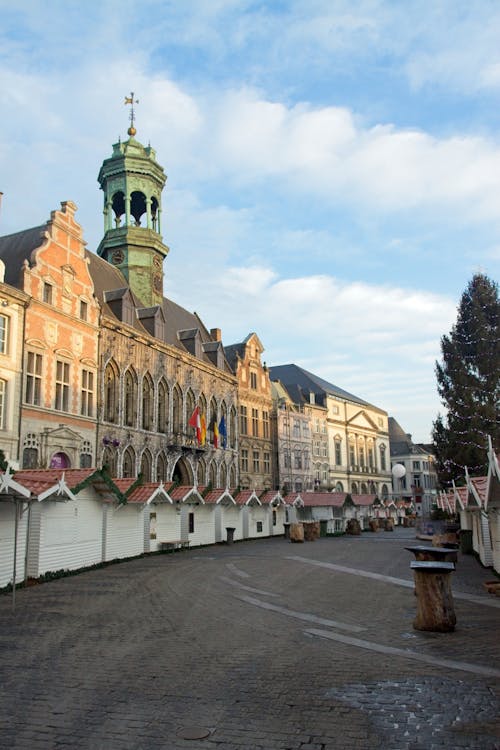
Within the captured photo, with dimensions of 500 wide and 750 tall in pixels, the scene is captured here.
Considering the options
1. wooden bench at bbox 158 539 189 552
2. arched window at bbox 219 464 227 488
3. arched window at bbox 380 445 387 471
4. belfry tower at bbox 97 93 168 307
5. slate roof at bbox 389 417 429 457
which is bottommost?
wooden bench at bbox 158 539 189 552

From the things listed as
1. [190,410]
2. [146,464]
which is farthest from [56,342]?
[190,410]

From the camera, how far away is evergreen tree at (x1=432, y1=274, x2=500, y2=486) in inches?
1640

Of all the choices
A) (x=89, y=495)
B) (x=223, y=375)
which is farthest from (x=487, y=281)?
(x=89, y=495)

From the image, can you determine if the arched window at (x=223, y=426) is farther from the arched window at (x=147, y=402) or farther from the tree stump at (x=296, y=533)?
the tree stump at (x=296, y=533)

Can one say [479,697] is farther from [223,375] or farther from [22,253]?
[223,375]

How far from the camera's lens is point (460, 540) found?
101 feet

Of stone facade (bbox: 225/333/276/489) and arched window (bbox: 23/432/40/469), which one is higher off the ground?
stone facade (bbox: 225/333/276/489)

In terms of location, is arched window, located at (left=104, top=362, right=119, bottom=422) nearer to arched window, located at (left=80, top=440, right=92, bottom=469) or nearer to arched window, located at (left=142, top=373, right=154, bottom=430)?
arched window, located at (left=80, top=440, right=92, bottom=469)

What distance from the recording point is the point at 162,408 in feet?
140

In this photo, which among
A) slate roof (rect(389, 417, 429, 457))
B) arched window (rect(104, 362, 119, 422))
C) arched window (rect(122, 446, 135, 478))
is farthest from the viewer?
slate roof (rect(389, 417, 429, 457))

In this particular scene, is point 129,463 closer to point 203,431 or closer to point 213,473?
point 203,431

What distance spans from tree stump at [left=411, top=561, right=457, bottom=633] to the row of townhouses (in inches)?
844

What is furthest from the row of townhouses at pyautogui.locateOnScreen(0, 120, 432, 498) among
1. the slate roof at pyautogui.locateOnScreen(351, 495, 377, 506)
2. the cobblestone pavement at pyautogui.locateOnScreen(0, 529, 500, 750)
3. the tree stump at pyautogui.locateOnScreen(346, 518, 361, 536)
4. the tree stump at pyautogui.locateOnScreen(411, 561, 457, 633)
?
the tree stump at pyautogui.locateOnScreen(411, 561, 457, 633)

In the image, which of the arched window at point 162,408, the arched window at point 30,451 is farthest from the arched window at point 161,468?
the arched window at point 30,451
